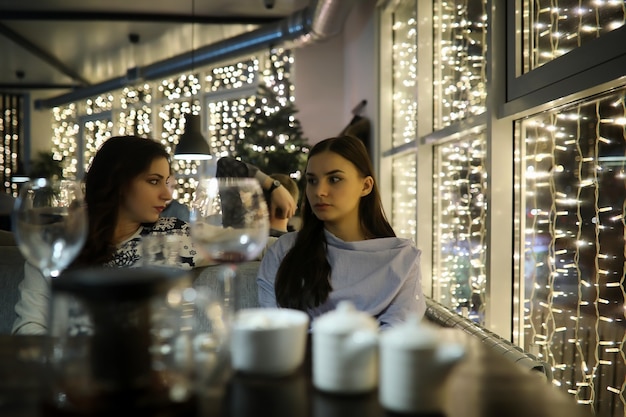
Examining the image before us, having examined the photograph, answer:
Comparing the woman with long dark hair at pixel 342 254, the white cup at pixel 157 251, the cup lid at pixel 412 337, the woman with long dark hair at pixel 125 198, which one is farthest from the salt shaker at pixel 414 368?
the woman with long dark hair at pixel 125 198

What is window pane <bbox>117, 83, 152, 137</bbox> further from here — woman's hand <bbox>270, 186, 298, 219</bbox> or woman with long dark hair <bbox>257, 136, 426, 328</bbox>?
woman with long dark hair <bbox>257, 136, 426, 328</bbox>

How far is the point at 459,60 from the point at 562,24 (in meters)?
1.38

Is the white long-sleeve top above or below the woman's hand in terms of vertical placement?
below

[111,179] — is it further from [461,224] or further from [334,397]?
[461,224]

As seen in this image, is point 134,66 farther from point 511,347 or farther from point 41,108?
point 511,347

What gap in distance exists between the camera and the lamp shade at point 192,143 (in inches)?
211

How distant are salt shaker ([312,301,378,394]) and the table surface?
15 mm

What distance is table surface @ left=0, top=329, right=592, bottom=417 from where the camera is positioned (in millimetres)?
679

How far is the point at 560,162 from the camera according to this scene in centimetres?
232

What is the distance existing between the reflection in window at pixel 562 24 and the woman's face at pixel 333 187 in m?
0.90

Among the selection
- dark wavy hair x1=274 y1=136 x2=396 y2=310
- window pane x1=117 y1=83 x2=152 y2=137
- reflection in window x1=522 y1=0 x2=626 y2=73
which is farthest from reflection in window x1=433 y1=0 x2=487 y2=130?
window pane x1=117 y1=83 x2=152 y2=137

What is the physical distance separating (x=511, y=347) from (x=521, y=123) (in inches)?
43.9

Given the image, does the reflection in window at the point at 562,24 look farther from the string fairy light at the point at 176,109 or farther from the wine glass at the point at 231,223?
the string fairy light at the point at 176,109

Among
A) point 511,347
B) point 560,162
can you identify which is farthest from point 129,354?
point 560,162
